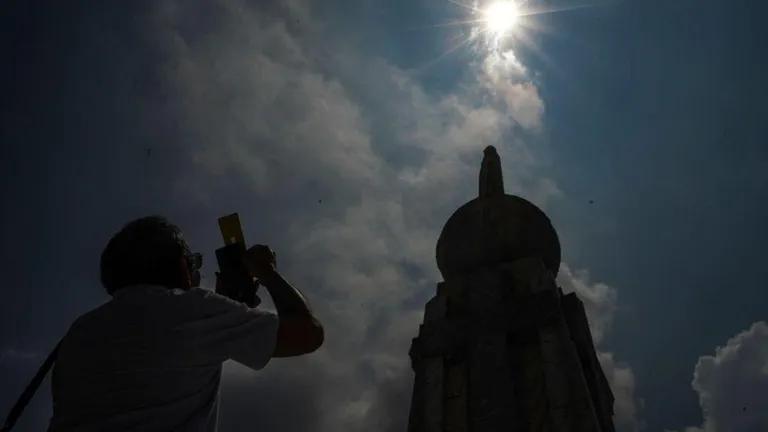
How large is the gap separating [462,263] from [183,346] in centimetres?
Answer: 681

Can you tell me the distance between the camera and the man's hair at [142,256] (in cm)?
222

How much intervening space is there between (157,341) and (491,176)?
8.00 meters

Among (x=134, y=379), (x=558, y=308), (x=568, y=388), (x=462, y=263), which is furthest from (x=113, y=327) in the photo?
(x=462, y=263)

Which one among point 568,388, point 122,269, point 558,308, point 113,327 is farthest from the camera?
point 558,308

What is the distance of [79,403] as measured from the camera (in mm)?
1872

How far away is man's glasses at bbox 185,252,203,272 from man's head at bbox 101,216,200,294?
0.17 feet

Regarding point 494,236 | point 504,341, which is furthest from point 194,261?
point 494,236

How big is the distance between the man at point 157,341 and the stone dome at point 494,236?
20.8 feet

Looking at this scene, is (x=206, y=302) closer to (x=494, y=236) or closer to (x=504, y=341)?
(x=504, y=341)

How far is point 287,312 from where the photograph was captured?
2.27m

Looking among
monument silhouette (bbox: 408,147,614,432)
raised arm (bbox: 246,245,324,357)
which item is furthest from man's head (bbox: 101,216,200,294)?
monument silhouette (bbox: 408,147,614,432)

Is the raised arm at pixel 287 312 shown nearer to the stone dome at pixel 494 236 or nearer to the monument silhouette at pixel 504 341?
the monument silhouette at pixel 504 341

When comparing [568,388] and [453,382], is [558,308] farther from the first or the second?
[453,382]

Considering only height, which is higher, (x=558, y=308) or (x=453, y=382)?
(x=558, y=308)
